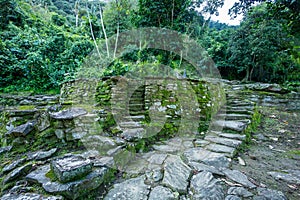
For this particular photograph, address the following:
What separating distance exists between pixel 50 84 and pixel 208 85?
7.56 m

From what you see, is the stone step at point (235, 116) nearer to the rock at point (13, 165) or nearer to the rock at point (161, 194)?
the rock at point (161, 194)

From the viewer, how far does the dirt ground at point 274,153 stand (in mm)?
1384

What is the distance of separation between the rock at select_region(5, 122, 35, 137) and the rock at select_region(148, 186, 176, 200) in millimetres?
1672

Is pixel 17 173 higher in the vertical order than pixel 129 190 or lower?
higher

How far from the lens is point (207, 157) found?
180 centimetres

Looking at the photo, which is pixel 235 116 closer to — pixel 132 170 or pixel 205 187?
pixel 205 187

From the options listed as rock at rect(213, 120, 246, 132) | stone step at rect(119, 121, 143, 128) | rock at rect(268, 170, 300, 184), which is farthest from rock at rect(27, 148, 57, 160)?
rock at rect(213, 120, 246, 132)

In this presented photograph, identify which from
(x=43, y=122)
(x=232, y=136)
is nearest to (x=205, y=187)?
(x=232, y=136)

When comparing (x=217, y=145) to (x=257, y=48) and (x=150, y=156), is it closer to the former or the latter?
(x=150, y=156)

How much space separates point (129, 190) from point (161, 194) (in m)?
0.28

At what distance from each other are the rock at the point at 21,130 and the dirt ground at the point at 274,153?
252cm

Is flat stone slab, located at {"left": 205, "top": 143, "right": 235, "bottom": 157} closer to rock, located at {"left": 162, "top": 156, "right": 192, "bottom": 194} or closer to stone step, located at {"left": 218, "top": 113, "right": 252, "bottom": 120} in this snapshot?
rock, located at {"left": 162, "top": 156, "right": 192, "bottom": 194}

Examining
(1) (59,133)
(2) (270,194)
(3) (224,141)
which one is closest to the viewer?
(2) (270,194)

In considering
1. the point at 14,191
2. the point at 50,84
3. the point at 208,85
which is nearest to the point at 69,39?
the point at 50,84
